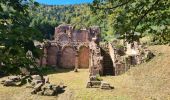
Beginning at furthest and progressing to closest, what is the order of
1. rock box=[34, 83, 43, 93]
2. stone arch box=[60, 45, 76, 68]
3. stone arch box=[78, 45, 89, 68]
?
stone arch box=[60, 45, 76, 68] < stone arch box=[78, 45, 89, 68] < rock box=[34, 83, 43, 93]

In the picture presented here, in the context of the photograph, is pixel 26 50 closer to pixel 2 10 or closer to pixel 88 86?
pixel 2 10

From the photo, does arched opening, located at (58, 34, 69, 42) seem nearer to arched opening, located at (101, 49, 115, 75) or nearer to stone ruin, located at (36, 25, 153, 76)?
stone ruin, located at (36, 25, 153, 76)

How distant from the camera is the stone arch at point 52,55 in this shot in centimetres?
5459

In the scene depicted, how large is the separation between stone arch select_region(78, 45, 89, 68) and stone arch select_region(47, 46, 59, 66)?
3717mm

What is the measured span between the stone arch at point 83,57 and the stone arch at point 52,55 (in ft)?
12.2

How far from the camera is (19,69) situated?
9359 mm

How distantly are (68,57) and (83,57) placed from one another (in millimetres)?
2614

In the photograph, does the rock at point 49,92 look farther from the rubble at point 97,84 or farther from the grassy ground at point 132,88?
the rubble at point 97,84

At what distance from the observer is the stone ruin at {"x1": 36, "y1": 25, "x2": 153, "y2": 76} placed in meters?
36.1

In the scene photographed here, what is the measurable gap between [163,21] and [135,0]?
215cm

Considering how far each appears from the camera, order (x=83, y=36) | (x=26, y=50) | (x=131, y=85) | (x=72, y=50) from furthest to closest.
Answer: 1. (x=83, y=36)
2. (x=72, y=50)
3. (x=131, y=85)
4. (x=26, y=50)

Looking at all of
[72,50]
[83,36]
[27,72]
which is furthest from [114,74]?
[83,36]

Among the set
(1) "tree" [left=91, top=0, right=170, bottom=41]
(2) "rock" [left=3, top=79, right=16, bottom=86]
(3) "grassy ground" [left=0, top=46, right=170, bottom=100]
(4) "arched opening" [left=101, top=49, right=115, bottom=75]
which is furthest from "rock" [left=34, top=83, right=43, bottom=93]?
(1) "tree" [left=91, top=0, right=170, bottom=41]

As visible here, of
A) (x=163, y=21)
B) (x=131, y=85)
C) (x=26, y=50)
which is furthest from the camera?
(x=131, y=85)
